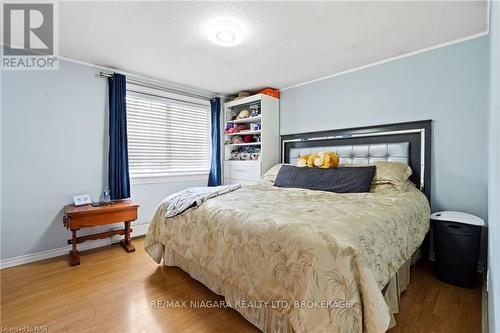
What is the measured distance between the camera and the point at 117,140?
9.62 ft

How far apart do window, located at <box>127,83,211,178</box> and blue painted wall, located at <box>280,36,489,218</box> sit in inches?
95.0

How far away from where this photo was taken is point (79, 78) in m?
2.74

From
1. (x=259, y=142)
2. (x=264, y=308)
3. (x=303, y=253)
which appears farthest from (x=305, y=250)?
(x=259, y=142)

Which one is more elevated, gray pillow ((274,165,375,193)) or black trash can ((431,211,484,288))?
gray pillow ((274,165,375,193))

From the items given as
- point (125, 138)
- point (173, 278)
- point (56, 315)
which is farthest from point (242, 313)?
point (125, 138)

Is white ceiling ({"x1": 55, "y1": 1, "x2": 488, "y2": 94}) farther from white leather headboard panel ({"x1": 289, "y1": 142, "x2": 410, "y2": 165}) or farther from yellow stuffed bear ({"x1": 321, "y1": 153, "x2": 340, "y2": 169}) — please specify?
yellow stuffed bear ({"x1": 321, "y1": 153, "x2": 340, "y2": 169})

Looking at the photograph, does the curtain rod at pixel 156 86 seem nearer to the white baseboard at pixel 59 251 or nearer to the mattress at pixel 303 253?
the white baseboard at pixel 59 251

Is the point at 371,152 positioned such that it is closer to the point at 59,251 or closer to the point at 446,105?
the point at 446,105

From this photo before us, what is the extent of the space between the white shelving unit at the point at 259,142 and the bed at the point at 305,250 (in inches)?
52.1

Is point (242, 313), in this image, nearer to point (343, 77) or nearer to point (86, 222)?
point (86, 222)

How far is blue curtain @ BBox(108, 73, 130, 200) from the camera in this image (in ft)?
9.55

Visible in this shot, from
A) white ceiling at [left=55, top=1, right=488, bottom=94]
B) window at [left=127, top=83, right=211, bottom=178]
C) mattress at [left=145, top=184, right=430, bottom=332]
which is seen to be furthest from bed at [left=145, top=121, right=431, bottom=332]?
window at [left=127, top=83, right=211, bottom=178]

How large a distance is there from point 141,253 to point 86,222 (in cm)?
68

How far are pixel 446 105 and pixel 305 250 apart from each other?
230 cm
